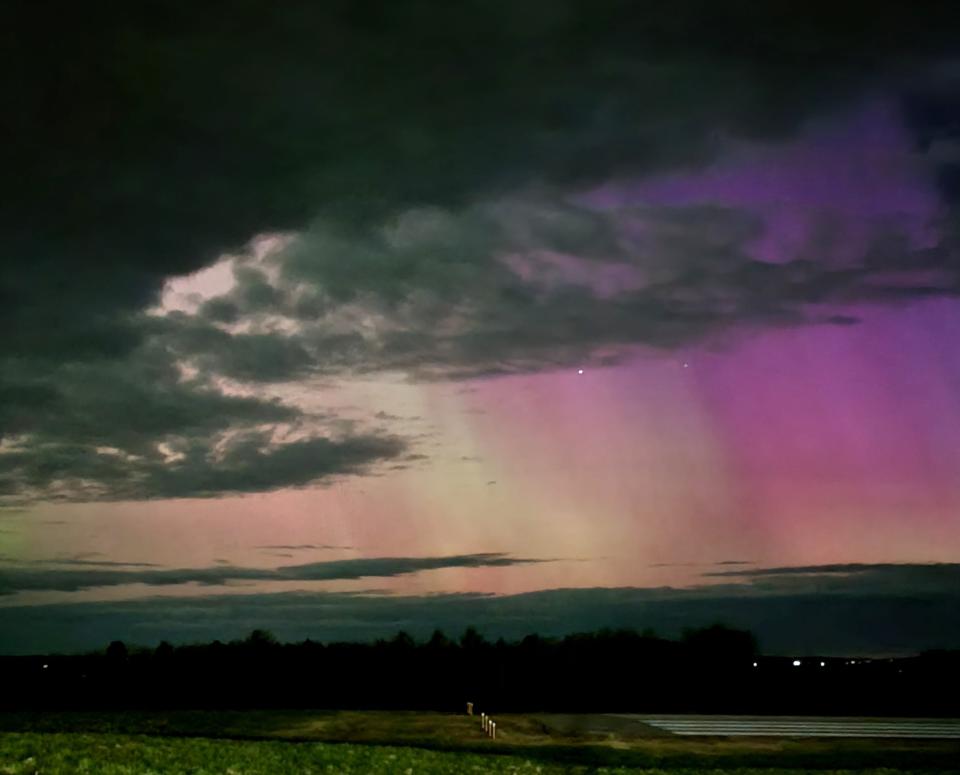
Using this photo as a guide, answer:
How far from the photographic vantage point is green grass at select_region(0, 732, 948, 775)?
24062mm

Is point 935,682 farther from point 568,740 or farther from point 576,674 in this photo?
point 568,740

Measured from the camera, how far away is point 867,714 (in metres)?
Result: 59.2

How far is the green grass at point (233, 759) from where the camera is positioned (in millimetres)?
24062

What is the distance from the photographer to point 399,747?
33281mm

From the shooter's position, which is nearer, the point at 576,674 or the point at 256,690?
the point at 256,690

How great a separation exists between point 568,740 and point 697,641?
79.6 meters

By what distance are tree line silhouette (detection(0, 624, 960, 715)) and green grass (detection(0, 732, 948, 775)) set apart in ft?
92.3

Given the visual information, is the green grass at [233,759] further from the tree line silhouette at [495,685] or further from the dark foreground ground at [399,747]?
the tree line silhouette at [495,685]

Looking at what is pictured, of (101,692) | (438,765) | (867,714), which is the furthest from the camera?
(101,692)

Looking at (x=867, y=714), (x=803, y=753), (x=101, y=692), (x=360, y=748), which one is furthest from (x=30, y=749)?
(x=867, y=714)

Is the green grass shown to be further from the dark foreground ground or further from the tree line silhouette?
the tree line silhouette

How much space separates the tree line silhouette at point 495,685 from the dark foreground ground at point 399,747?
1254 cm

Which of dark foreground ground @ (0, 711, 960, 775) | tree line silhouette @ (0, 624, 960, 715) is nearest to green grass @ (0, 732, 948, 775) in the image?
dark foreground ground @ (0, 711, 960, 775)

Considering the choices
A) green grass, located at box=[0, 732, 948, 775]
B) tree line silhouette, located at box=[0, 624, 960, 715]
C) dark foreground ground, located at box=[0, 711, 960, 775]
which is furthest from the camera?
tree line silhouette, located at box=[0, 624, 960, 715]
